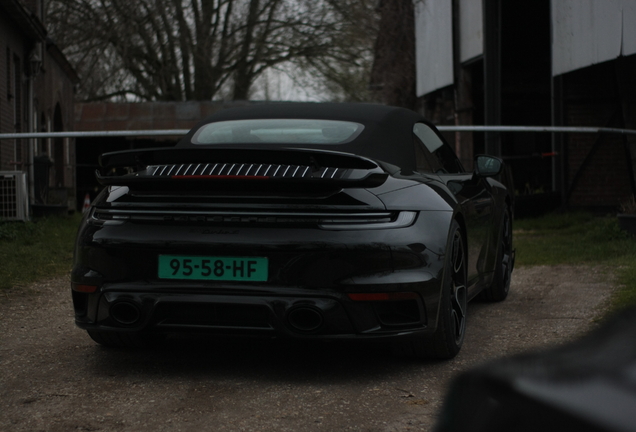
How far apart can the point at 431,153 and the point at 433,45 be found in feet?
52.2

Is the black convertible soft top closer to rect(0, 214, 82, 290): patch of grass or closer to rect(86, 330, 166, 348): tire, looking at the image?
rect(86, 330, 166, 348): tire

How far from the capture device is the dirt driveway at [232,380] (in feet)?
11.3

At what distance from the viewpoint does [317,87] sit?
33156 millimetres

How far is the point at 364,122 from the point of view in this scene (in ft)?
15.9

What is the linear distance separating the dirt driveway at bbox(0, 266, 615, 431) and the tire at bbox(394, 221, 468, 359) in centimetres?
7

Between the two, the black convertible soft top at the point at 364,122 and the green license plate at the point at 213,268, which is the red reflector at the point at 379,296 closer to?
the green license plate at the point at 213,268

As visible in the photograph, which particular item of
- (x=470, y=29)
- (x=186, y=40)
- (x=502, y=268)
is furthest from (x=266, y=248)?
(x=186, y=40)

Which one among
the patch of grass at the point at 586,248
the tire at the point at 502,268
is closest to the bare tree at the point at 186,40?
the patch of grass at the point at 586,248

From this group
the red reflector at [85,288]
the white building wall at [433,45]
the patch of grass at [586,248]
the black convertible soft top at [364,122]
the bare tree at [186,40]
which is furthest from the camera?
the bare tree at [186,40]

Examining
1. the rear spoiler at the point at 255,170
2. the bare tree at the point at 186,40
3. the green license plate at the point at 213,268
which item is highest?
the bare tree at the point at 186,40

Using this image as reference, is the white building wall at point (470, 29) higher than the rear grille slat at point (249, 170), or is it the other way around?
the white building wall at point (470, 29)

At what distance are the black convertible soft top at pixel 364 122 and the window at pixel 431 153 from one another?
64mm

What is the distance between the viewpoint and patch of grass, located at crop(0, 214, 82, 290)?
829 cm

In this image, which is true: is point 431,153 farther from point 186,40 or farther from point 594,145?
point 186,40
